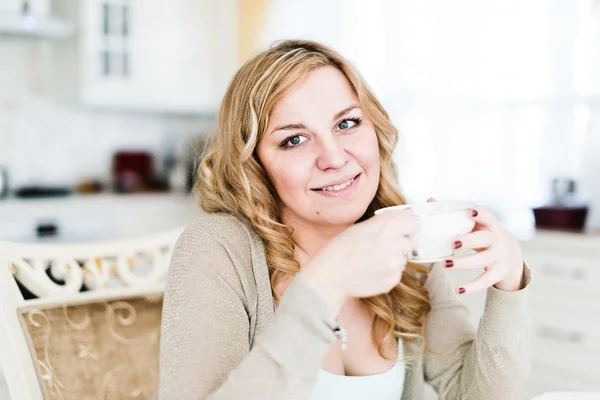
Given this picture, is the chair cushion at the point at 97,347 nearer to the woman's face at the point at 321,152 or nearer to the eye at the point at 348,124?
the woman's face at the point at 321,152

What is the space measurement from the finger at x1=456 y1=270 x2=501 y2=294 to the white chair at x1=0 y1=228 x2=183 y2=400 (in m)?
0.65

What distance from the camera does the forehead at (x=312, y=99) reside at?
1126 millimetres

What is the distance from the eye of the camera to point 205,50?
4262 mm

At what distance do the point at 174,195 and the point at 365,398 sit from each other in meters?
3.06

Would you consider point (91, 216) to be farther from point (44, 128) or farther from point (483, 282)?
point (483, 282)

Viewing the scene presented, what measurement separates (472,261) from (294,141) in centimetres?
38

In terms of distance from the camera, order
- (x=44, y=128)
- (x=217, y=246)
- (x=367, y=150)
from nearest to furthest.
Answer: (x=217, y=246), (x=367, y=150), (x=44, y=128)

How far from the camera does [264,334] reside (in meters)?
0.82

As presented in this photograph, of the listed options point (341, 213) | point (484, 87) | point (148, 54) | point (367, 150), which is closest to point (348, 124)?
point (367, 150)

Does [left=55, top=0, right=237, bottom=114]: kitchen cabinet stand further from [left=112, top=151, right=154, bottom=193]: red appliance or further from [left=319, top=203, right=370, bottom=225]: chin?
[left=319, top=203, right=370, bottom=225]: chin

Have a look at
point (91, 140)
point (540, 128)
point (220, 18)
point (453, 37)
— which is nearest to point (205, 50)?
point (220, 18)

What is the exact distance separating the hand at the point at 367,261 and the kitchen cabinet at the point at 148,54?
3213 millimetres

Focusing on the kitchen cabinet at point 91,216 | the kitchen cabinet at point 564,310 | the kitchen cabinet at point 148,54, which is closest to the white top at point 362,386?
the kitchen cabinet at point 564,310

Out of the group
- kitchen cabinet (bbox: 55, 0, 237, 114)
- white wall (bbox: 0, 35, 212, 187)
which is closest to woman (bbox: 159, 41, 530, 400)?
kitchen cabinet (bbox: 55, 0, 237, 114)
